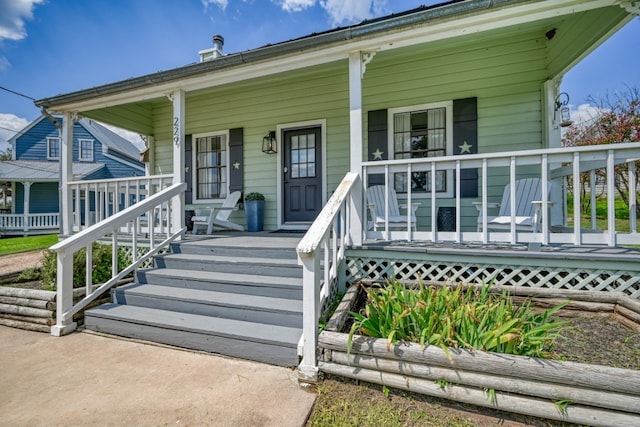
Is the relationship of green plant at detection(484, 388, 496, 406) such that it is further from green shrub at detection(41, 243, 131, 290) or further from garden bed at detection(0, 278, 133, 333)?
green shrub at detection(41, 243, 131, 290)

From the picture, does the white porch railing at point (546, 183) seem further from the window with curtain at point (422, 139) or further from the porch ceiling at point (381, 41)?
the window with curtain at point (422, 139)

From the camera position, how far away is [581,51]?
134 inches

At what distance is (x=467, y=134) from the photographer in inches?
174

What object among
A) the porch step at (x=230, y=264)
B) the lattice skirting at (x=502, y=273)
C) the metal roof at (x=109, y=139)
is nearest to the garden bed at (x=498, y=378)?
the lattice skirting at (x=502, y=273)

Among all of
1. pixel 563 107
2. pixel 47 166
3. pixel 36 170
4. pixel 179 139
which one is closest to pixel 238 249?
pixel 179 139

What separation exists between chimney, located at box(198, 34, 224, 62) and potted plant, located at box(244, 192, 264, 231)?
3706mm

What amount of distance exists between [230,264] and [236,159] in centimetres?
313

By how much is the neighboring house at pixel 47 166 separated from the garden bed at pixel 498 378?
15.2 meters

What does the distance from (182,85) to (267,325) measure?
349 centimetres

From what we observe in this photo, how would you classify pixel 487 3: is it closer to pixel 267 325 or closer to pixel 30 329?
pixel 267 325

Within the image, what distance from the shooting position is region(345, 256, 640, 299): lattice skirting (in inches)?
99.5

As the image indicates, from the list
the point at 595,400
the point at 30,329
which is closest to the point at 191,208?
the point at 30,329

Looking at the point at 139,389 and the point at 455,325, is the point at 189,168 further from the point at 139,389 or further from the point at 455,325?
the point at 455,325

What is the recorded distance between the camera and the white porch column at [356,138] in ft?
10.5
